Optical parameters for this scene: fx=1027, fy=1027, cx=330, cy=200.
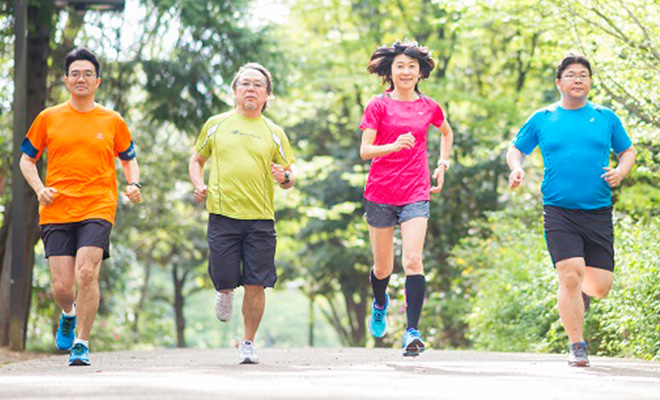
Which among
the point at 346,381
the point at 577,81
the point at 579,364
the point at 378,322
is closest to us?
the point at 346,381

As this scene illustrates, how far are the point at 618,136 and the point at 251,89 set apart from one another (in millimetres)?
2851

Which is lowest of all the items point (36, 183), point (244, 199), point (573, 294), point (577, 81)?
point (573, 294)

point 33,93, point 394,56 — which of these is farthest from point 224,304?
point 33,93

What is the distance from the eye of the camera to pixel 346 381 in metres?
5.97

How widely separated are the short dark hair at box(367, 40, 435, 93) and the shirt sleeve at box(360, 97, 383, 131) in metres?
0.44

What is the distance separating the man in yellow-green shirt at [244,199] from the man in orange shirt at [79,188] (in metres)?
0.70

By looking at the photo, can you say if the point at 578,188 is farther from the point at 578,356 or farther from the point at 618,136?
the point at 578,356

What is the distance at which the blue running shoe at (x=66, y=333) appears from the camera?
868 centimetres

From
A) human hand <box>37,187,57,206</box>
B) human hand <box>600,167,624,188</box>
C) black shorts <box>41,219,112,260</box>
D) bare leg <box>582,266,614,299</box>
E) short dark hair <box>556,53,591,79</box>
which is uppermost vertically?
short dark hair <box>556,53,591,79</box>

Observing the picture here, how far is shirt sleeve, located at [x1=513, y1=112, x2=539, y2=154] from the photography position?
25.8 feet

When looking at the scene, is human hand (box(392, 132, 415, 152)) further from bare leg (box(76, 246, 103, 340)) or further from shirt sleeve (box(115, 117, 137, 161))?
bare leg (box(76, 246, 103, 340))

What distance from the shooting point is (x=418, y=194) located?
836 cm

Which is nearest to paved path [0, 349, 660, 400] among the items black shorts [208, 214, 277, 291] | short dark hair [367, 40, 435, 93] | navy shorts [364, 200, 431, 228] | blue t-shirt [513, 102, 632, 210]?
black shorts [208, 214, 277, 291]

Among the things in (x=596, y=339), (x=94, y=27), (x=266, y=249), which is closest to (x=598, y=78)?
(x=596, y=339)
